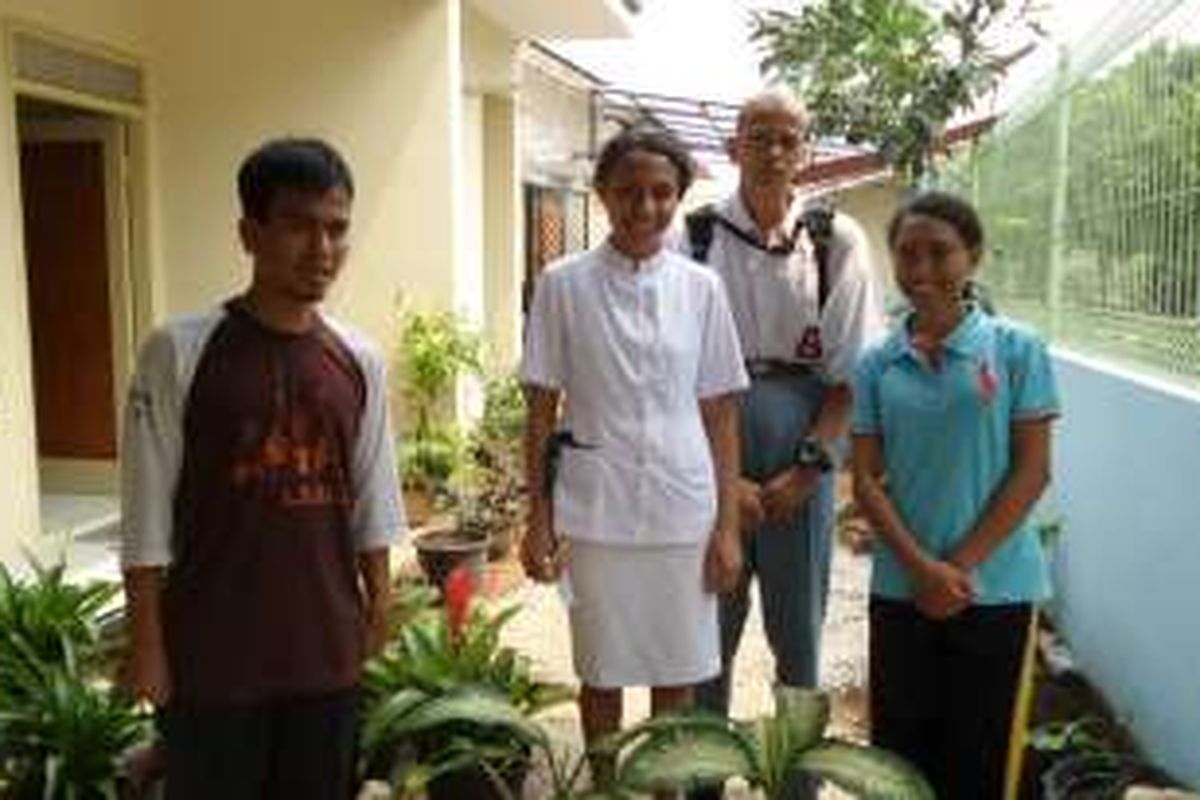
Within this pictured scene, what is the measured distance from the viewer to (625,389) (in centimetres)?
291

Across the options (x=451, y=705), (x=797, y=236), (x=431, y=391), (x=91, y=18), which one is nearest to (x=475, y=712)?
(x=451, y=705)

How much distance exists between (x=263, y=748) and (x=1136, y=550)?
296 centimetres

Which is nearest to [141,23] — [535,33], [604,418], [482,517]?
[482,517]

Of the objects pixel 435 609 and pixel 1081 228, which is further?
pixel 1081 228

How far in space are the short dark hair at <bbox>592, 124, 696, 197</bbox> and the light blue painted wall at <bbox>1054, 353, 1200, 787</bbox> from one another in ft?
5.54

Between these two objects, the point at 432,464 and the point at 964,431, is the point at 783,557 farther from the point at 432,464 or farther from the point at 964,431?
the point at 432,464

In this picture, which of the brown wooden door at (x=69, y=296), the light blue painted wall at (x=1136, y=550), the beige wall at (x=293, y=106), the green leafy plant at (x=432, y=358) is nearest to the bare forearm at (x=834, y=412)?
the light blue painted wall at (x=1136, y=550)

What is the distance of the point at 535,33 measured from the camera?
10.7 meters

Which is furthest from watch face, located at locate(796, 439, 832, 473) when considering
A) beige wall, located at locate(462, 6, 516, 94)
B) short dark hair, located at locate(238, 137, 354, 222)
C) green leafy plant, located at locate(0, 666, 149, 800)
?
beige wall, located at locate(462, 6, 516, 94)

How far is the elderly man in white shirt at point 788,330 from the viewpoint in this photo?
10.8 feet

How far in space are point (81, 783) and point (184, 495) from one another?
1356 mm

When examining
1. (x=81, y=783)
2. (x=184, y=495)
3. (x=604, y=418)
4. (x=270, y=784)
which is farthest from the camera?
(x=81, y=783)

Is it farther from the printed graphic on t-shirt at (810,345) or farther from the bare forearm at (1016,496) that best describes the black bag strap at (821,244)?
the bare forearm at (1016,496)

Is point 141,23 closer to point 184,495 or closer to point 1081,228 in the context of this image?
point 1081,228
